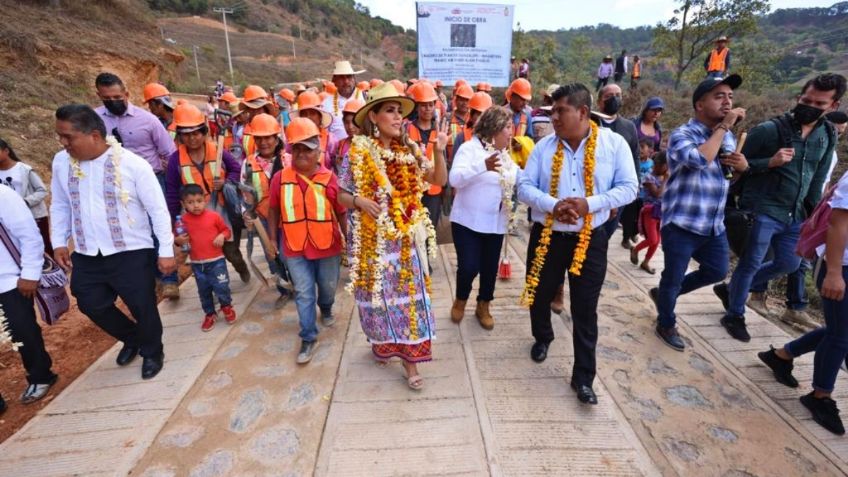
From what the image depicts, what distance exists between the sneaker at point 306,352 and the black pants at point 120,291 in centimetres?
118

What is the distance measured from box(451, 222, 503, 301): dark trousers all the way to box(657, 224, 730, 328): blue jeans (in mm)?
1388

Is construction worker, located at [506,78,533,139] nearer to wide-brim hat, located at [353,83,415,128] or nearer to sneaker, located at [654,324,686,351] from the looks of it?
wide-brim hat, located at [353,83,415,128]

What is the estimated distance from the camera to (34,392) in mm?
3270

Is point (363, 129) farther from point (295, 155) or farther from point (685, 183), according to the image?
point (685, 183)

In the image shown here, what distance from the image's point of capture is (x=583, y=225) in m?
2.74

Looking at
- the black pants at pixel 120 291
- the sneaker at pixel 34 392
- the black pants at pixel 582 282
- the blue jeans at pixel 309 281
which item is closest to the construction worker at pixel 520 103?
the black pants at pixel 582 282

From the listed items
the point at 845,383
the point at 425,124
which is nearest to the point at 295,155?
the point at 425,124

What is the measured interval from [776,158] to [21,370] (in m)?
6.57

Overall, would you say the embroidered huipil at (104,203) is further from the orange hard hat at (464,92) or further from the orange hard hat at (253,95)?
the orange hard hat at (464,92)

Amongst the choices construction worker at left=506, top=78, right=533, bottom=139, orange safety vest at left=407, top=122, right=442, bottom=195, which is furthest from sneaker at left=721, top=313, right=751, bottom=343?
orange safety vest at left=407, top=122, right=442, bottom=195

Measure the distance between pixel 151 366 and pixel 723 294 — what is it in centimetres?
527

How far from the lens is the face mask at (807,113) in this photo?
123 inches

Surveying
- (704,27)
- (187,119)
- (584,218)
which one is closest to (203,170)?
(187,119)

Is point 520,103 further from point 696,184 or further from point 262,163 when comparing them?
point 262,163
